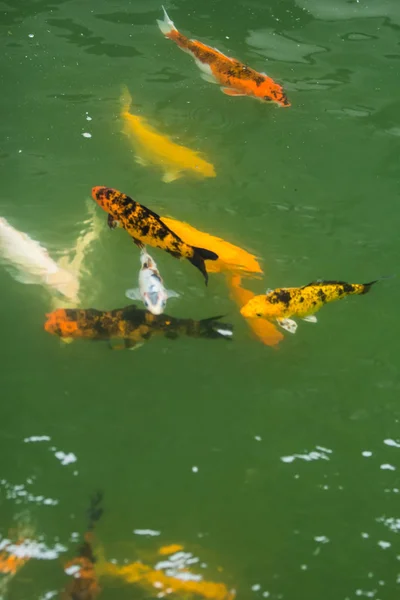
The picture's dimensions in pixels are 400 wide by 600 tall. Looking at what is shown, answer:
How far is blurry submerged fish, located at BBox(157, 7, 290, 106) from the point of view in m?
4.92

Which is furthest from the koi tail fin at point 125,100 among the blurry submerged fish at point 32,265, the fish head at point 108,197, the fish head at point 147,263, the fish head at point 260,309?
the fish head at point 260,309

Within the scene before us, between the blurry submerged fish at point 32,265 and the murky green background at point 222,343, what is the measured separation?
0.09m

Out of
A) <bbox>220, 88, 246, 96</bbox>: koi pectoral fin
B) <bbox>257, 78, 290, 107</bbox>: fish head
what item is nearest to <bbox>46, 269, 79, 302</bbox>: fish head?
<bbox>220, 88, 246, 96</bbox>: koi pectoral fin

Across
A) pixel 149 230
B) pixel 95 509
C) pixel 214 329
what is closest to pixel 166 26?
pixel 149 230

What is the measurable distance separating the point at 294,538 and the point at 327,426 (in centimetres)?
69

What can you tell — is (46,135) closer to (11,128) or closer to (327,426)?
(11,128)

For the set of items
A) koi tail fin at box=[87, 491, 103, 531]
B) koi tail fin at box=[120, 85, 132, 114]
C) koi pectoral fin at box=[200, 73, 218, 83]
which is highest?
koi pectoral fin at box=[200, 73, 218, 83]

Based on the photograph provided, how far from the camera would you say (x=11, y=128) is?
16.9 ft

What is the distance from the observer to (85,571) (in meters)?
2.93

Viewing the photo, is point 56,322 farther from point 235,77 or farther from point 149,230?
point 235,77

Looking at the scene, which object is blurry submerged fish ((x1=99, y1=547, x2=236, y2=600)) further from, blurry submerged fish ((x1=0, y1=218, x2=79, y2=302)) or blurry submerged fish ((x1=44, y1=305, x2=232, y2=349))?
blurry submerged fish ((x1=0, y1=218, x2=79, y2=302))

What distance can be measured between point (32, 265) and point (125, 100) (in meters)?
2.13

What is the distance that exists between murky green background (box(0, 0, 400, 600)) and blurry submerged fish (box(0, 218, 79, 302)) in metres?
0.09

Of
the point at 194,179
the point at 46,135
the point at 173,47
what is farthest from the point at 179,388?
the point at 173,47
